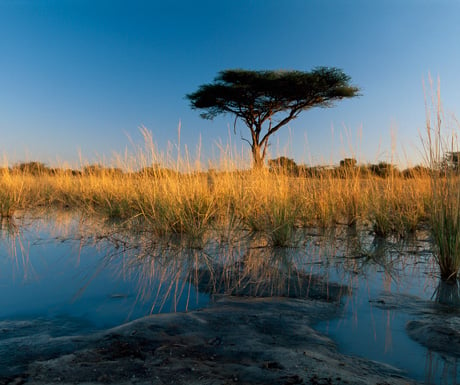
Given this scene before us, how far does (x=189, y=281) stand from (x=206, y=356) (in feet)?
2.70

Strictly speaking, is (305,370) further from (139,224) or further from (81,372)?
(139,224)

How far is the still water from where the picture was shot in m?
1.14

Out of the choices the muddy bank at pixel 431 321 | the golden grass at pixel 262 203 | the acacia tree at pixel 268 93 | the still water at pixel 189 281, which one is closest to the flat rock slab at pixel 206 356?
the still water at pixel 189 281

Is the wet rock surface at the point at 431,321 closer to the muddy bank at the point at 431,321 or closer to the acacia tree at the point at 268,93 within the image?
the muddy bank at the point at 431,321

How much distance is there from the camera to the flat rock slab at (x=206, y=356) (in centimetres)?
83

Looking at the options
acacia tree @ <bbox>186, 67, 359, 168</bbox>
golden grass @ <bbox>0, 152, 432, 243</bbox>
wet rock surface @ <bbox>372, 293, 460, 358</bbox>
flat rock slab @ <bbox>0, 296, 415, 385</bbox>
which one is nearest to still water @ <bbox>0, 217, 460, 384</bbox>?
wet rock surface @ <bbox>372, 293, 460, 358</bbox>

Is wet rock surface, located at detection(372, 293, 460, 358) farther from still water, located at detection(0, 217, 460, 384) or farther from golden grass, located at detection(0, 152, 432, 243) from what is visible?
golden grass, located at detection(0, 152, 432, 243)

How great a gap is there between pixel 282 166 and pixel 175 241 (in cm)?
191

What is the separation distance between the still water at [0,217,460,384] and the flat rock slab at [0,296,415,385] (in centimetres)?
12

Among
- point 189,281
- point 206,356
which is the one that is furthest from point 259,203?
point 206,356

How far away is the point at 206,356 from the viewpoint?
0.96 metres

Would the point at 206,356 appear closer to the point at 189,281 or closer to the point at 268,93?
the point at 189,281

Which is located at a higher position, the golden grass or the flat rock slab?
the golden grass

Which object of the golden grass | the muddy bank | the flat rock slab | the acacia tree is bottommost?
the muddy bank
